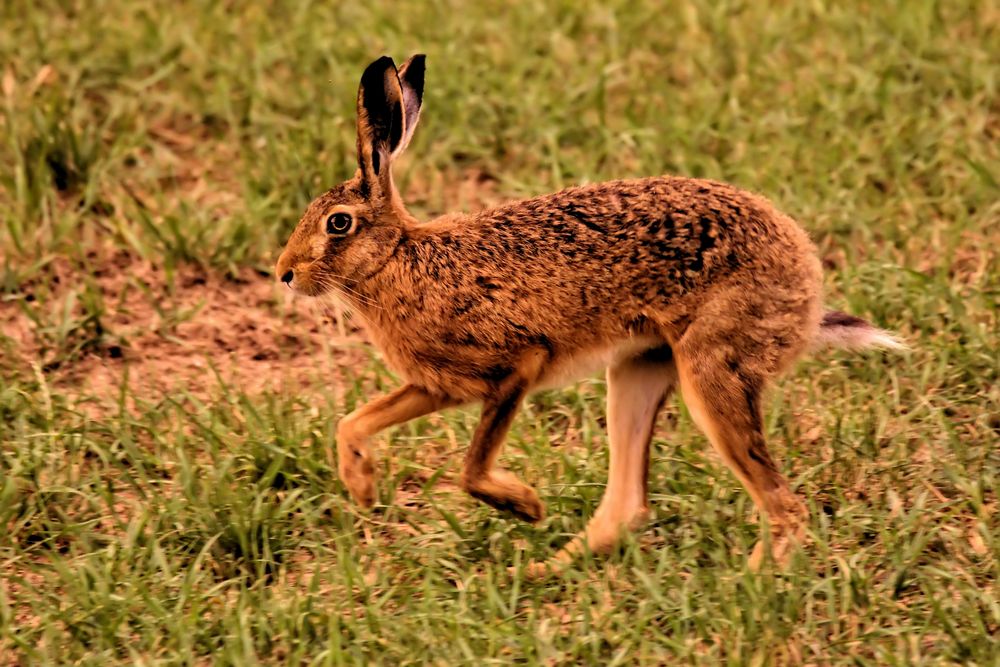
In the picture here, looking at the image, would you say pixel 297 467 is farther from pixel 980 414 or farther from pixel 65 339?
pixel 980 414

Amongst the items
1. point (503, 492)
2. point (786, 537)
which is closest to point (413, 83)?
point (503, 492)

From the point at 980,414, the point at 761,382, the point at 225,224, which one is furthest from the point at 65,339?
the point at 980,414

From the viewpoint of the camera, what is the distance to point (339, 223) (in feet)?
16.9

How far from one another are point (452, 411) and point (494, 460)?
955 millimetres

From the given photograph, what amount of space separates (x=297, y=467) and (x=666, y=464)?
3.92 feet

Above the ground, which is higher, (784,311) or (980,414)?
(784,311)

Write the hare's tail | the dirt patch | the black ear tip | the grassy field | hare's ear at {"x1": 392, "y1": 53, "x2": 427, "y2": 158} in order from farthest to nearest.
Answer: the dirt patch < hare's ear at {"x1": 392, "y1": 53, "x2": 427, "y2": 158} < the hare's tail < the black ear tip < the grassy field

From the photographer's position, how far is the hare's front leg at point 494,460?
196 inches

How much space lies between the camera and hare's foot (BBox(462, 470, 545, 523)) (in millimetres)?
4973

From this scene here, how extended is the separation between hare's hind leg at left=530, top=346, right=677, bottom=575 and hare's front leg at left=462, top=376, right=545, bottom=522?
0.21 m

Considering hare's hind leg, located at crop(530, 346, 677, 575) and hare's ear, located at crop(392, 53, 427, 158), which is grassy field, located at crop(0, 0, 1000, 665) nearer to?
hare's hind leg, located at crop(530, 346, 677, 575)

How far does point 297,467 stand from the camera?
546cm

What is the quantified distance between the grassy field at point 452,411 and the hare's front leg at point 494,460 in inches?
7.8

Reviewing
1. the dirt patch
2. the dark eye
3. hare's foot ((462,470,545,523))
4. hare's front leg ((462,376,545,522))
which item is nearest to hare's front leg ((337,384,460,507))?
hare's front leg ((462,376,545,522))
